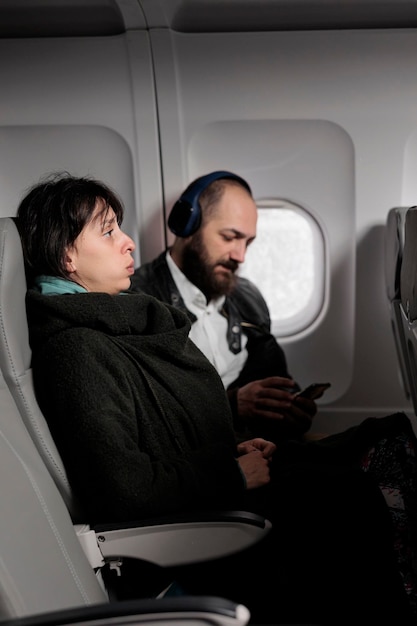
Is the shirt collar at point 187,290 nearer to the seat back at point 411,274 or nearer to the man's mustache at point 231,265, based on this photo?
the man's mustache at point 231,265

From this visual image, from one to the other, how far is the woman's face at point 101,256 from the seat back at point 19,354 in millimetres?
193

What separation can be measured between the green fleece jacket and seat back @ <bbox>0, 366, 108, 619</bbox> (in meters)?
0.11

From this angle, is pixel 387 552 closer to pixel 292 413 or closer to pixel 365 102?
pixel 292 413

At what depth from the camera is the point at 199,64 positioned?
120 inches

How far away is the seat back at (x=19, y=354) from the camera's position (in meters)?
1.67

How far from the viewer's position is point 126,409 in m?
1.79

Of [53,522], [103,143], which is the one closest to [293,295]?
[103,143]

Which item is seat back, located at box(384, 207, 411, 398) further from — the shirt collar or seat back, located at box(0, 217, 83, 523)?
seat back, located at box(0, 217, 83, 523)

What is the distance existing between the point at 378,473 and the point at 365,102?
158cm

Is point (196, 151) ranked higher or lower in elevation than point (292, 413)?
higher

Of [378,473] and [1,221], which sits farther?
[378,473]

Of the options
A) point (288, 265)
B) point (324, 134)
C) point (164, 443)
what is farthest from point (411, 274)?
point (288, 265)

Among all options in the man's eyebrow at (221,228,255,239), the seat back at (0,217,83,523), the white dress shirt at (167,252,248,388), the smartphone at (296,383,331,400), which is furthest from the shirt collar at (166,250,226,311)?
the seat back at (0,217,83,523)

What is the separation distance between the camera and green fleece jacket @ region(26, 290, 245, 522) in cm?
171
